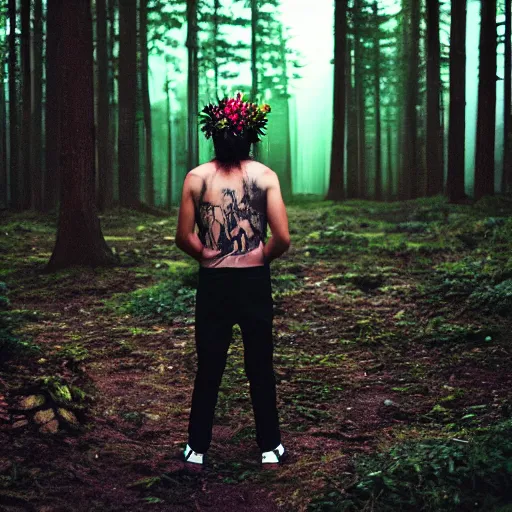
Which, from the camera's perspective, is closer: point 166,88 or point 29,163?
point 29,163

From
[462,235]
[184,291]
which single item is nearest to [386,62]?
[462,235]

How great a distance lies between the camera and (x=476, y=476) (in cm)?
354

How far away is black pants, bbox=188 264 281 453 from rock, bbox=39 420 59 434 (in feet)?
3.56

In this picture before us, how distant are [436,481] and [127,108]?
21.4 m

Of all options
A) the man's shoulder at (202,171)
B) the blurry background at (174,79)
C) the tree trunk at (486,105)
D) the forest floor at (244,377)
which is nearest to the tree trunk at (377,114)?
the blurry background at (174,79)

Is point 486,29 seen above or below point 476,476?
above

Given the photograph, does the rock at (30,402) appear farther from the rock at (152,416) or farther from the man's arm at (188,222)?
the man's arm at (188,222)

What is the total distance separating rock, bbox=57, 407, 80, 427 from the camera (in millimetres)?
4793

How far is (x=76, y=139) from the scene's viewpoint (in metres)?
11.7

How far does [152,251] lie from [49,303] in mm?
4706

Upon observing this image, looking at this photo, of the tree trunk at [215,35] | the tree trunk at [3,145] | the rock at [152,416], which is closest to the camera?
the rock at [152,416]

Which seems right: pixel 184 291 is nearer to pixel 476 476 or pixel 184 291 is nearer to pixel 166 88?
pixel 476 476

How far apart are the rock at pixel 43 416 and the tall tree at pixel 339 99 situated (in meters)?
22.0

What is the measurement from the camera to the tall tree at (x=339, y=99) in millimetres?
25594
